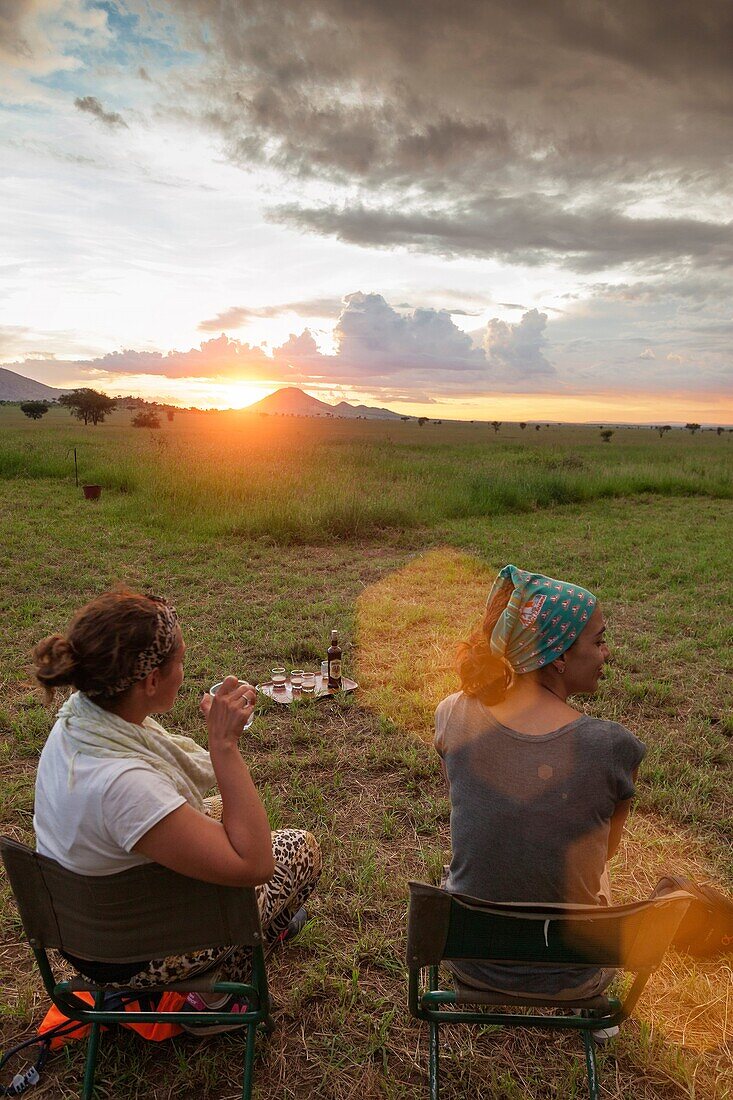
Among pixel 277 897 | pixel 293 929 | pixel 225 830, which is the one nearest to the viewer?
pixel 225 830

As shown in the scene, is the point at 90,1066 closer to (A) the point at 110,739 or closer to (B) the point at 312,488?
(A) the point at 110,739

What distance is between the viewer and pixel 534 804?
1.82 meters

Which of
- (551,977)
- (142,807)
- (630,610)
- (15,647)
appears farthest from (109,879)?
(630,610)

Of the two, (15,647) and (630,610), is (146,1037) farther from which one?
(630,610)

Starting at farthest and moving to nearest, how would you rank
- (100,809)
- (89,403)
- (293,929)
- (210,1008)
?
(89,403)
(293,929)
(210,1008)
(100,809)

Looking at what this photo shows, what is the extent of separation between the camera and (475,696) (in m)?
1.98

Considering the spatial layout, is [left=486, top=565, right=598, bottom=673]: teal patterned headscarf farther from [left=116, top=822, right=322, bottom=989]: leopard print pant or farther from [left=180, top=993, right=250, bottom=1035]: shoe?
[left=180, top=993, right=250, bottom=1035]: shoe

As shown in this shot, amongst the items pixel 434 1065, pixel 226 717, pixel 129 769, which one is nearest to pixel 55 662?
pixel 129 769

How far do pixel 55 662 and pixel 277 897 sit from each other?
4.73 feet

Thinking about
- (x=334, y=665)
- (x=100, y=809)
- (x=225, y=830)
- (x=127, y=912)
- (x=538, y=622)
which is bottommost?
(x=334, y=665)

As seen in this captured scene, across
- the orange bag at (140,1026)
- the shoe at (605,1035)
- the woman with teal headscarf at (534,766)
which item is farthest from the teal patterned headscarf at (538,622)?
the orange bag at (140,1026)

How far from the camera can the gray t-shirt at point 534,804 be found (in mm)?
1818

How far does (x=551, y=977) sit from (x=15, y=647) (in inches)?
215

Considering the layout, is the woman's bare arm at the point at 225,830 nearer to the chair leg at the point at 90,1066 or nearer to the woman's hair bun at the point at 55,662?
the woman's hair bun at the point at 55,662
